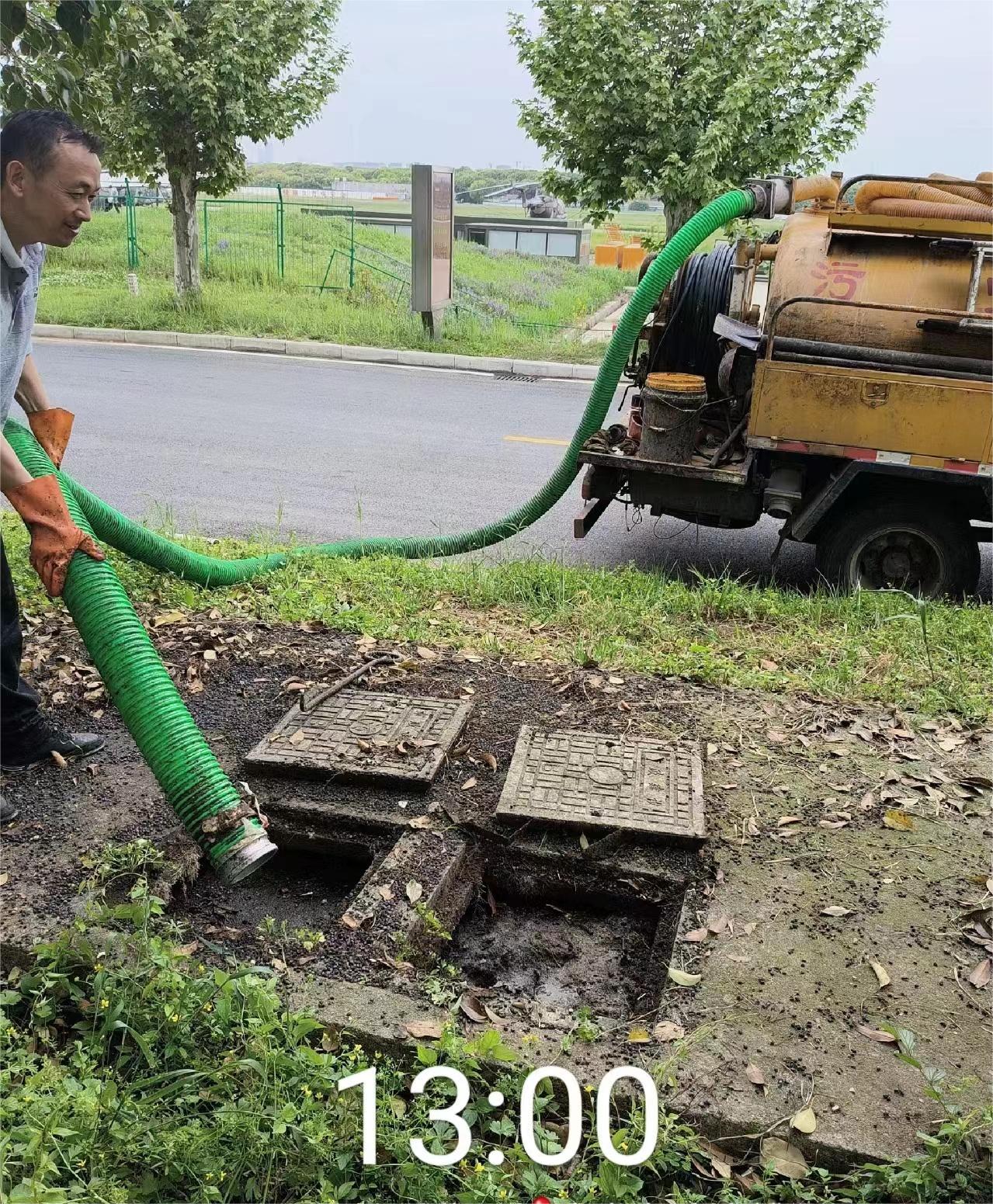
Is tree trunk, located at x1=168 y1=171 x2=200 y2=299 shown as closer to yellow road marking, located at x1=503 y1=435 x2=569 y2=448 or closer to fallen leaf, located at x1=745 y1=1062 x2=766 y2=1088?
yellow road marking, located at x1=503 y1=435 x2=569 y2=448

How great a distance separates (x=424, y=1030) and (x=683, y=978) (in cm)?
76

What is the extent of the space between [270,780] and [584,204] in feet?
40.7

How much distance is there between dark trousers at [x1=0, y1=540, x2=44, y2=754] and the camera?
Answer: 151 inches

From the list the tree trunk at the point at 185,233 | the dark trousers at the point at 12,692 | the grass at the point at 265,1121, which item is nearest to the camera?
the grass at the point at 265,1121

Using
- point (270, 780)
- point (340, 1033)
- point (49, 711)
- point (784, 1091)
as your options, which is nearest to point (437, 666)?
point (270, 780)

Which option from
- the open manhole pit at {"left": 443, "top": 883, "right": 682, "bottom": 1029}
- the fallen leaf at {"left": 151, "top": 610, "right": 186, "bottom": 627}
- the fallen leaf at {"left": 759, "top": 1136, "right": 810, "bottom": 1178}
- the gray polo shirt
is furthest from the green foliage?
the fallen leaf at {"left": 759, "top": 1136, "right": 810, "bottom": 1178}

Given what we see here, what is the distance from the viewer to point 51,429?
3.90m

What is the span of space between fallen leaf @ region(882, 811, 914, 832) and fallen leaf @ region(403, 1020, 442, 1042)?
1.85 metres

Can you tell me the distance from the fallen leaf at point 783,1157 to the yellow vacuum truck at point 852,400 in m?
4.00

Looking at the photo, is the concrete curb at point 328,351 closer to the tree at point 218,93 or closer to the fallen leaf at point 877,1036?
the tree at point 218,93

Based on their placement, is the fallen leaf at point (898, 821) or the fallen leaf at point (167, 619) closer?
the fallen leaf at point (898, 821)

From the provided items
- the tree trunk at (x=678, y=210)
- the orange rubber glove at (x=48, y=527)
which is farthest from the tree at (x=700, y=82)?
the orange rubber glove at (x=48, y=527)

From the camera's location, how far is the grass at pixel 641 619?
481cm

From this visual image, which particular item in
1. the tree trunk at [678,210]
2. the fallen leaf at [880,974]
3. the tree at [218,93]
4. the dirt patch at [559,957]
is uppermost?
the tree at [218,93]
